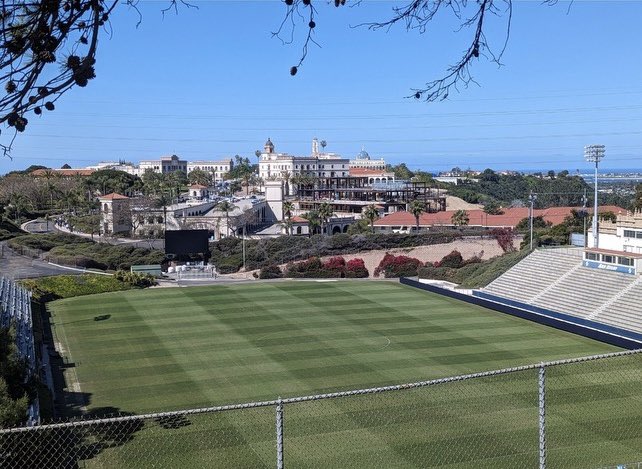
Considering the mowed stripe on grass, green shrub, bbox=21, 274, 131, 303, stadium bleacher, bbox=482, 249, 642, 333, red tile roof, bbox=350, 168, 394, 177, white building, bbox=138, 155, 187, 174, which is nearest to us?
the mowed stripe on grass

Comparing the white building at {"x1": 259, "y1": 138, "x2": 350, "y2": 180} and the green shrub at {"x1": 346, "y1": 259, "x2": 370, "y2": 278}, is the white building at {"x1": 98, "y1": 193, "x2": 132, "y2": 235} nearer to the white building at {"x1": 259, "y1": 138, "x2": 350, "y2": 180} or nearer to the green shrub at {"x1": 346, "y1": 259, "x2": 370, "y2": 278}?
the green shrub at {"x1": 346, "y1": 259, "x2": 370, "y2": 278}

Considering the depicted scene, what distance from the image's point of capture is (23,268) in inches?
1558

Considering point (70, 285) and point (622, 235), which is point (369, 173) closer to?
point (622, 235)

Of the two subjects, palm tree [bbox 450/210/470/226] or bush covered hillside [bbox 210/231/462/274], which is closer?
bush covered hillside [bbox 210/231/462/274]

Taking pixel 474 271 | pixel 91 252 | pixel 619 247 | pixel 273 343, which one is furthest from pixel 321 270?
pixel 273 343

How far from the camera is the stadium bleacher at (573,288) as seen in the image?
Result: 26.1 m

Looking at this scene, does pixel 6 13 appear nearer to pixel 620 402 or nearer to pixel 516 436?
pixel 516 436

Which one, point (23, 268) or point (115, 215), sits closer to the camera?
point (23, 268)

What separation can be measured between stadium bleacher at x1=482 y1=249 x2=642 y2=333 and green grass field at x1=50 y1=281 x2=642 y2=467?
2.85m

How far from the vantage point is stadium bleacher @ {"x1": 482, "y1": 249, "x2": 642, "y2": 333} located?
2614 centimetres

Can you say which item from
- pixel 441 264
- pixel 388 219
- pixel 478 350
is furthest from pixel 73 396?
pixel 388 219

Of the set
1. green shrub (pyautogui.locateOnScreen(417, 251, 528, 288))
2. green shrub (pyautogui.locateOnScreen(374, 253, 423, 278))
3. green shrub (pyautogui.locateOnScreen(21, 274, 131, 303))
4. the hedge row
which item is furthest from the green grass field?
the hedge row

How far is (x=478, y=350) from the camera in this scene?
21.8 metres

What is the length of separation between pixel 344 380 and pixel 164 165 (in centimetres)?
14253
